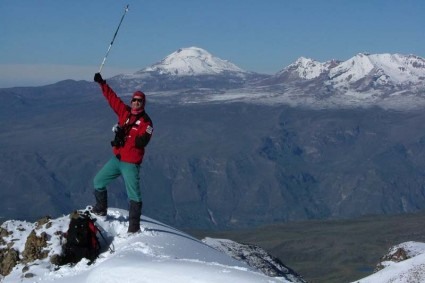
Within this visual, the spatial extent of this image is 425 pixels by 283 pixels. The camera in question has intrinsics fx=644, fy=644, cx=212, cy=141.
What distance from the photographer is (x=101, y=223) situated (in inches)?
820

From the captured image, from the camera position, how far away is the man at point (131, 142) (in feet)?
63.1

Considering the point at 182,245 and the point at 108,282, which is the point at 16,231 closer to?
the point at 182,245

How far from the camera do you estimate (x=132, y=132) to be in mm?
19234

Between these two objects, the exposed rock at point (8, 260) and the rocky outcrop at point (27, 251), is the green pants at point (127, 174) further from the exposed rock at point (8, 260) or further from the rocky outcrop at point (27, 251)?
the exposed rock at point (8, 260)

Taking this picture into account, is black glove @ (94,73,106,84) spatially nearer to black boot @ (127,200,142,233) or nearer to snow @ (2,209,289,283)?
black boot @ (127,200,142,233)

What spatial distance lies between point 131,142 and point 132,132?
37cm

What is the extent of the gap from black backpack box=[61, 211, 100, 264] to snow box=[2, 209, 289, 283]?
32cm

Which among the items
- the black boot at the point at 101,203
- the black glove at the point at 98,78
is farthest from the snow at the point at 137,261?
the black glove at the point at 98,78

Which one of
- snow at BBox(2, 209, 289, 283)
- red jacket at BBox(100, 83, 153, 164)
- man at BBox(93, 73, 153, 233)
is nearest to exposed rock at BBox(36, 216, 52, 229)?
snow at BBox(2, 209, 289, 283)

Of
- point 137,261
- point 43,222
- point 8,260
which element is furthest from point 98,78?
point 137,261

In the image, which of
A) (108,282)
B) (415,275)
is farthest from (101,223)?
(415,275)

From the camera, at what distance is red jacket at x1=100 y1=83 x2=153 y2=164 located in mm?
19125

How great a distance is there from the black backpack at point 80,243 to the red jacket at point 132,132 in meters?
2.38

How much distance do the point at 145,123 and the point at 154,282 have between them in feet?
20.1
